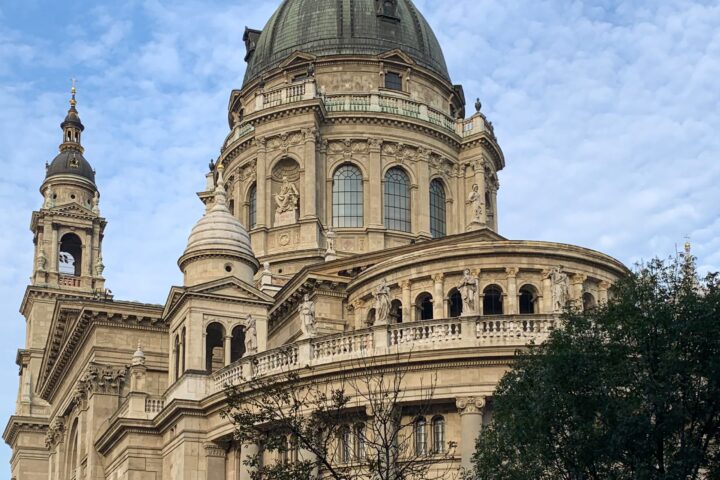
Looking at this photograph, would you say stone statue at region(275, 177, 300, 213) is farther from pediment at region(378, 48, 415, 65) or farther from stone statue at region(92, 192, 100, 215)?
stone statue at region(92, 192, 100, 215)

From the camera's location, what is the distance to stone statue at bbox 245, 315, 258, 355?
155ft

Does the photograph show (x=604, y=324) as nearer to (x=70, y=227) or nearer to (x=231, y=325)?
(x=231, y=325)

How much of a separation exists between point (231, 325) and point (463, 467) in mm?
16417

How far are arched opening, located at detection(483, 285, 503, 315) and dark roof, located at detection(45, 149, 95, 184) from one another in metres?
52.9

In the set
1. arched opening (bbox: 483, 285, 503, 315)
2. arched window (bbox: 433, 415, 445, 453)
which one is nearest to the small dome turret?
arched opening (bbox: 483, 285, 503, 315)

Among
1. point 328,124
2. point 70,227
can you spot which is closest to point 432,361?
point 328,124

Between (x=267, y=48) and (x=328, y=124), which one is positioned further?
(x=267, y=48)

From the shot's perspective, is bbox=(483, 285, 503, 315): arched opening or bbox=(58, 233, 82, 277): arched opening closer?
bbox=(483, 285, 503, 315): arched opening

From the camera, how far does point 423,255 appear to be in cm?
5031

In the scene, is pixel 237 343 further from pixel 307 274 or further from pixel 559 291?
pixel 559 291

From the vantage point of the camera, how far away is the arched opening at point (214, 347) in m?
51.3

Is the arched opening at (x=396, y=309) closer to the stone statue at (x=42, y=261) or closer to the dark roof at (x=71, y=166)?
the stone statue at (x=42, y=261)

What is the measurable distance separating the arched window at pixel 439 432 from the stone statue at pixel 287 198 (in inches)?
1233

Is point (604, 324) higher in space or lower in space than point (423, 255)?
lower
